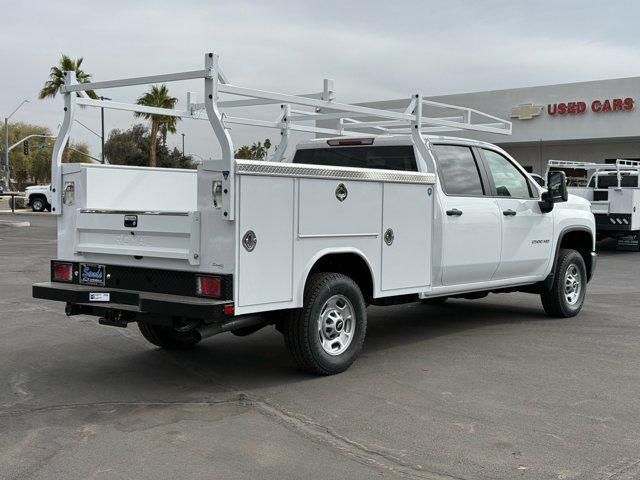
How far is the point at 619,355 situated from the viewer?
7.32 m

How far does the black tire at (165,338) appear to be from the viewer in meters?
7.37

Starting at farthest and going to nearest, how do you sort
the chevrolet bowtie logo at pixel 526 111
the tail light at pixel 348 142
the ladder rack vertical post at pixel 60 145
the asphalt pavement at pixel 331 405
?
the chevrolet bowtie logo at pixel 526 111
the tail light at pixel 348 142
the ladder rack vertical post at pixel 60 145
the asphalt pavement at pixel 331 405

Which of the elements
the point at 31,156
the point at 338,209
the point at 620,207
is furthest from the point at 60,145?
the point at 31,156

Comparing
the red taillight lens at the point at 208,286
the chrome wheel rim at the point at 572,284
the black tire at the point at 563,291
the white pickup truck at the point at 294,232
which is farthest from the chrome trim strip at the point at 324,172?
the chrome wheel rim at the point at 572,284

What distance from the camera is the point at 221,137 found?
219 inches

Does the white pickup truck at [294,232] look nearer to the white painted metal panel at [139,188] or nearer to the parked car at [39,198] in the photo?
the white painted metal panel at [139,188]

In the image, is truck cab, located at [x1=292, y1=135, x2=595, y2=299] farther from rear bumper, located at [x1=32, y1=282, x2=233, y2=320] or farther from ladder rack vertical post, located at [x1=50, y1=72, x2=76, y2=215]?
ladder rack vertical post, located at [x1=50, y1=72, x2=76, y2=215]

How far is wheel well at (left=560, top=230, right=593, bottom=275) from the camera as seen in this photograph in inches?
388

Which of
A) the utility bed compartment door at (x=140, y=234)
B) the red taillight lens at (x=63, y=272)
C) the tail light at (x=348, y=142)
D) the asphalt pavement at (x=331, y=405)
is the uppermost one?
the tail light at (x=348, y=142)

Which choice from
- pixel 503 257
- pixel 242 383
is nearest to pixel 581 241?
pixel 503 257

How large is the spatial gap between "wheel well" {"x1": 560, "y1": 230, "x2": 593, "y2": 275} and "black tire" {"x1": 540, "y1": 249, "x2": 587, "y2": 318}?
0.96 feet

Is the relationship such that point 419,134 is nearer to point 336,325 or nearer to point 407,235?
point 407,235

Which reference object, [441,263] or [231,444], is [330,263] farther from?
[231,444]

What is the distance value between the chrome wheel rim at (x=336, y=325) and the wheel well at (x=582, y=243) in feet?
14.3
